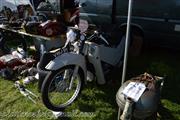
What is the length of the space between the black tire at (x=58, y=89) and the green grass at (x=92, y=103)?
0.15 m

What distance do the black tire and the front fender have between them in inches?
2.8

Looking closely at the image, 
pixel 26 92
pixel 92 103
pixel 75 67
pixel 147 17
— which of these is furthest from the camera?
pixel 147 17

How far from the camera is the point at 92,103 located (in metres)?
4.32

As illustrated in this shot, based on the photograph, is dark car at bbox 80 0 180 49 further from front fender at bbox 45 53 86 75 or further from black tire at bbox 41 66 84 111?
black tire at bbox 41 66 84 111

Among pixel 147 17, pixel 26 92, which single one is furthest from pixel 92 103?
pixel 147 17

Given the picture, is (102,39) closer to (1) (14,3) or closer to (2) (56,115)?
(2) (56,115)

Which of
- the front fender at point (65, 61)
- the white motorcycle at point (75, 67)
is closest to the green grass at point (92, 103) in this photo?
the white motorcycle at point (75, 67)

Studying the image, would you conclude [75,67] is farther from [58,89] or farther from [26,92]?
[26,92]

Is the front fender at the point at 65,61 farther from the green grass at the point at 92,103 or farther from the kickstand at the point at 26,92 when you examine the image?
the kickstand at the point at 26,92

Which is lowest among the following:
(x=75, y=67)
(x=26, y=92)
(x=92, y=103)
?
(x=92, y=103)

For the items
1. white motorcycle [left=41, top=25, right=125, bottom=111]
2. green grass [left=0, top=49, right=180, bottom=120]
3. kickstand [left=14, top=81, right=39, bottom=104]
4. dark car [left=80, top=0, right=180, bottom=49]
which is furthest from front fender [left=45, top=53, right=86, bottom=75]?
dark car [left=80, top=0, right=180, bottom=49]

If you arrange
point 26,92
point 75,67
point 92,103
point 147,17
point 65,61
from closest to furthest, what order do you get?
1. point 65,61
2. point 75,67
3. point 92,103
4. point 26,92
5. point 147,17

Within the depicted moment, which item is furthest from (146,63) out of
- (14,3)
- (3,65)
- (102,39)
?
(14,3)

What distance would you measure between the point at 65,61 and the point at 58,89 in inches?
19.5
